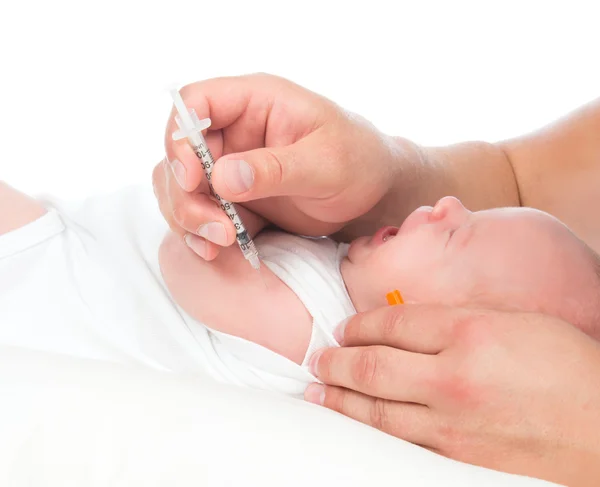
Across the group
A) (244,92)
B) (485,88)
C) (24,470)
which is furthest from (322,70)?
(24,470)

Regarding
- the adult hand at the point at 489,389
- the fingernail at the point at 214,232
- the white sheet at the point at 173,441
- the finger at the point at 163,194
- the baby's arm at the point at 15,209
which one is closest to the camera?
the white sheet at the point at 173,441

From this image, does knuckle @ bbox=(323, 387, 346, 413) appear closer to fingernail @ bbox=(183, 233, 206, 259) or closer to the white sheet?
the white sheet

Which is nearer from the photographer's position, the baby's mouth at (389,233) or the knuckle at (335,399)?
the knuckle at (335,399)

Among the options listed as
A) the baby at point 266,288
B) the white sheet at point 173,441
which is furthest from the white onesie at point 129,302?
the white sheet at point 173,441

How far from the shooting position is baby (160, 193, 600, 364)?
121cm

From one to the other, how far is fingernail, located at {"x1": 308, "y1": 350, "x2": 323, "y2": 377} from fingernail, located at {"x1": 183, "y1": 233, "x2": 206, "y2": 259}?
0.25m

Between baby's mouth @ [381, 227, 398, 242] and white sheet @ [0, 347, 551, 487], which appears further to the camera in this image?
baby's mouth @ [381, 227, 398, 242]

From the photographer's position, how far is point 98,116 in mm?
2270

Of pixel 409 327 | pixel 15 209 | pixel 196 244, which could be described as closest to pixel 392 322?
pixel 409 327

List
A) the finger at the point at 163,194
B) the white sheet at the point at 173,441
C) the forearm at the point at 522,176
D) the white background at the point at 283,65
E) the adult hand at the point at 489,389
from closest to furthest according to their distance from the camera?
the white sheet at the point at 173,441, the adult hand at the point at 489,389, the finger at the point at 163,194, the forearm at the point at 522,176, the white background at the point at 283,65

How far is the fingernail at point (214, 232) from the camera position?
1.16 meters

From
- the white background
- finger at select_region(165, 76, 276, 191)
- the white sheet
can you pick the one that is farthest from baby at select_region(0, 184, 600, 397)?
the white background

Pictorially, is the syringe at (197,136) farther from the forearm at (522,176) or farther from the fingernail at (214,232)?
the forearm at (522,176)

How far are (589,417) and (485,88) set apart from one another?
1.69m
